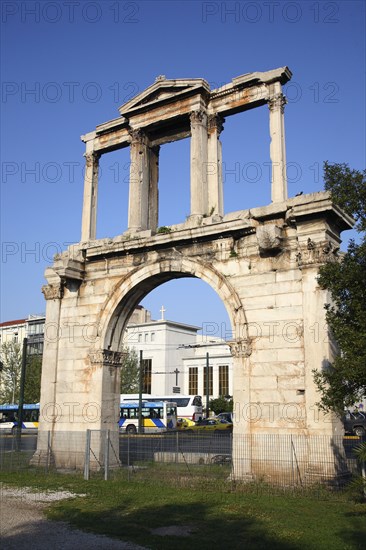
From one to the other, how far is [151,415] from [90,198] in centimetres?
2925

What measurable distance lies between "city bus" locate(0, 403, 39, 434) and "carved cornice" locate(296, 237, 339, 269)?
36.7 meters

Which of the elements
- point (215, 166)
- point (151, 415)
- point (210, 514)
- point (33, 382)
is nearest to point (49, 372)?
point (215, 166)

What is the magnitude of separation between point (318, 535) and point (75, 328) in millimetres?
11658

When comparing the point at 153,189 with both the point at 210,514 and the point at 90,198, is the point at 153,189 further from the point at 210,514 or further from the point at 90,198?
the point at 210,514

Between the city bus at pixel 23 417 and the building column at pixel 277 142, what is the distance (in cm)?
3613

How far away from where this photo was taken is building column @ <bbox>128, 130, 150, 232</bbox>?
60.2 feet

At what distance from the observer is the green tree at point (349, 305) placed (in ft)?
33.8

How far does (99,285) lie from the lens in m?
18.6

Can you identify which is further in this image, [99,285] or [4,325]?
[4,325]

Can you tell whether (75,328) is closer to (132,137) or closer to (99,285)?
(99,285)

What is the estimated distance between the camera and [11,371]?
202ft

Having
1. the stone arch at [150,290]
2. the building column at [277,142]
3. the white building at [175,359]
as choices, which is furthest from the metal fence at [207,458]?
the white building at [175,359]

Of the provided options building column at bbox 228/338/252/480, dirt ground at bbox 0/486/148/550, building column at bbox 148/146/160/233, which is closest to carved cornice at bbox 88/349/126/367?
building column at bbox 148/146/160/233

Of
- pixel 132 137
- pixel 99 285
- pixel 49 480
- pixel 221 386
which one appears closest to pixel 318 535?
pixel 49 480
